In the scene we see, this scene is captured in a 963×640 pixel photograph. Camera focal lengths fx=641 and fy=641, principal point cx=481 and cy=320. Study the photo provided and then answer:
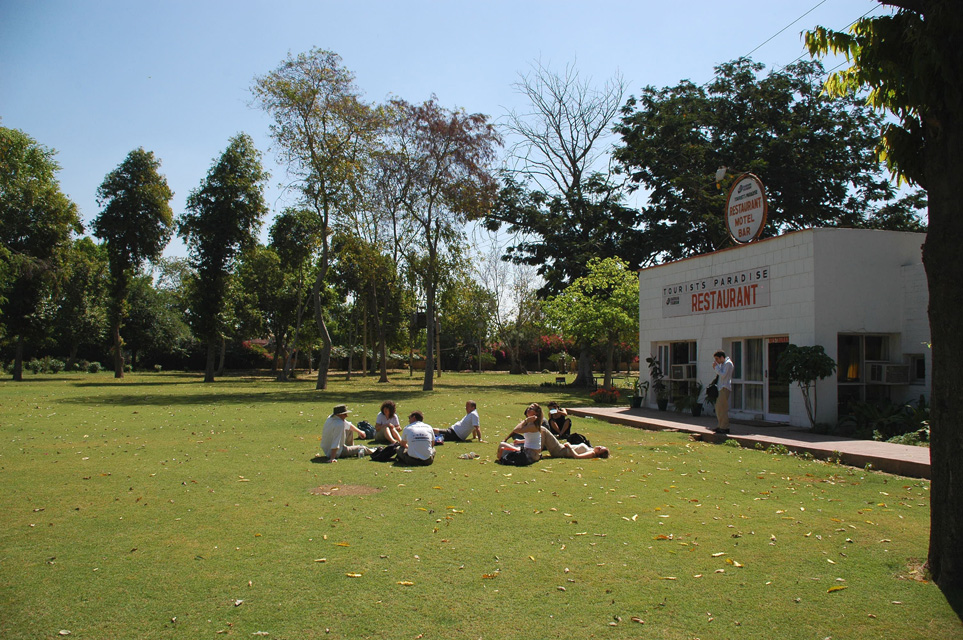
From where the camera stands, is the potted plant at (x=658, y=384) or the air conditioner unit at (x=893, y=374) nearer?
the air conditioner unit at (x=893, y=374)

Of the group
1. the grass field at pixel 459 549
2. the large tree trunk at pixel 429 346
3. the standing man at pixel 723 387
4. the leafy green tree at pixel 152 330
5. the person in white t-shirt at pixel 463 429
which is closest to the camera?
the grass field at pixel 459 549

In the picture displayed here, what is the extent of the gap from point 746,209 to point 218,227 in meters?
32.1

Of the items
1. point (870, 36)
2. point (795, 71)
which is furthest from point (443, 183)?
point (870, 36)

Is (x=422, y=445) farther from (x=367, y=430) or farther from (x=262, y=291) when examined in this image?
(x=262, y=291)

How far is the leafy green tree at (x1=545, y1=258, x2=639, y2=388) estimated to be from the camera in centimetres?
2772

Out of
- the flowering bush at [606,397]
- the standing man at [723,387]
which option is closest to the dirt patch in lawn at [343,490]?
the standing man at [723,387]

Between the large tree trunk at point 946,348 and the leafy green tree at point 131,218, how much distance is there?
1698 inches

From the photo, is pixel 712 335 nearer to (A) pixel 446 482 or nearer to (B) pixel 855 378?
(B) pixel 855 378

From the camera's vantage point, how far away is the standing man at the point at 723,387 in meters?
13.7

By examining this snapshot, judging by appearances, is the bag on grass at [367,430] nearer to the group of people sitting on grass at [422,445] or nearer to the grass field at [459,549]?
Answer: the group of people sitting on grass at [422,445]

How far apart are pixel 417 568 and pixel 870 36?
19.3ft

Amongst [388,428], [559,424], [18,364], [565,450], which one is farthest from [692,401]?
[18,364]

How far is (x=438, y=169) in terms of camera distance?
32.8 m

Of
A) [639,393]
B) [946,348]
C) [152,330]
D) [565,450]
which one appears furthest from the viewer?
[152,330]
